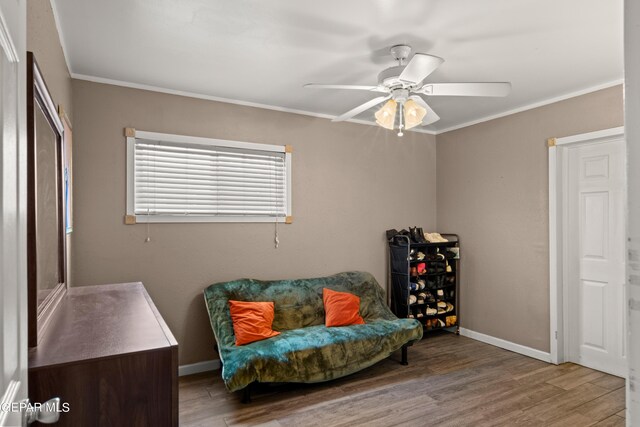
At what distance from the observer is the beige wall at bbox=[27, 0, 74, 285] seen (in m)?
1.43

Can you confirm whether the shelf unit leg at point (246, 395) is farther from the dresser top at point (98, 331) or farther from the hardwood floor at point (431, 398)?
the dresser top at point (98, 331)

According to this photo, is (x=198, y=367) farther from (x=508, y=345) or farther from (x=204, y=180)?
(x=508, y=345)

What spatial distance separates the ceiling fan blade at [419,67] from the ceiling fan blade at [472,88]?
211 millimetres

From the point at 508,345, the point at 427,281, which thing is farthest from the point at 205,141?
the point at 508,345

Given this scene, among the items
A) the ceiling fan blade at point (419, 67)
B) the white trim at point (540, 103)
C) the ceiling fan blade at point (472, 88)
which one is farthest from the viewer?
the white trim at point (540, 103)

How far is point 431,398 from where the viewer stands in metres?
2.88

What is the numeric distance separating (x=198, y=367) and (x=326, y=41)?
2.89 metres

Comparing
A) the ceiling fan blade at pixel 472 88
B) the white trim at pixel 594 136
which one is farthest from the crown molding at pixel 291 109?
the ceiling fan blade at pixel 472 88

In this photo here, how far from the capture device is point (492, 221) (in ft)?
13.5

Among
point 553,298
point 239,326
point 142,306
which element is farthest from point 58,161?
point 553,298

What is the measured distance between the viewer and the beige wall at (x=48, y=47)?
143cm

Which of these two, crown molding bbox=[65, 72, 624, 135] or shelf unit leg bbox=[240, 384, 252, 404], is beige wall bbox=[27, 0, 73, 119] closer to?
crown molding bbox=[65, 72, 624, 135]

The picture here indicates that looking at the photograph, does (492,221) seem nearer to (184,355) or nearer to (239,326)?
(239,326)

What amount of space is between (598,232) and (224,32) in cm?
353
